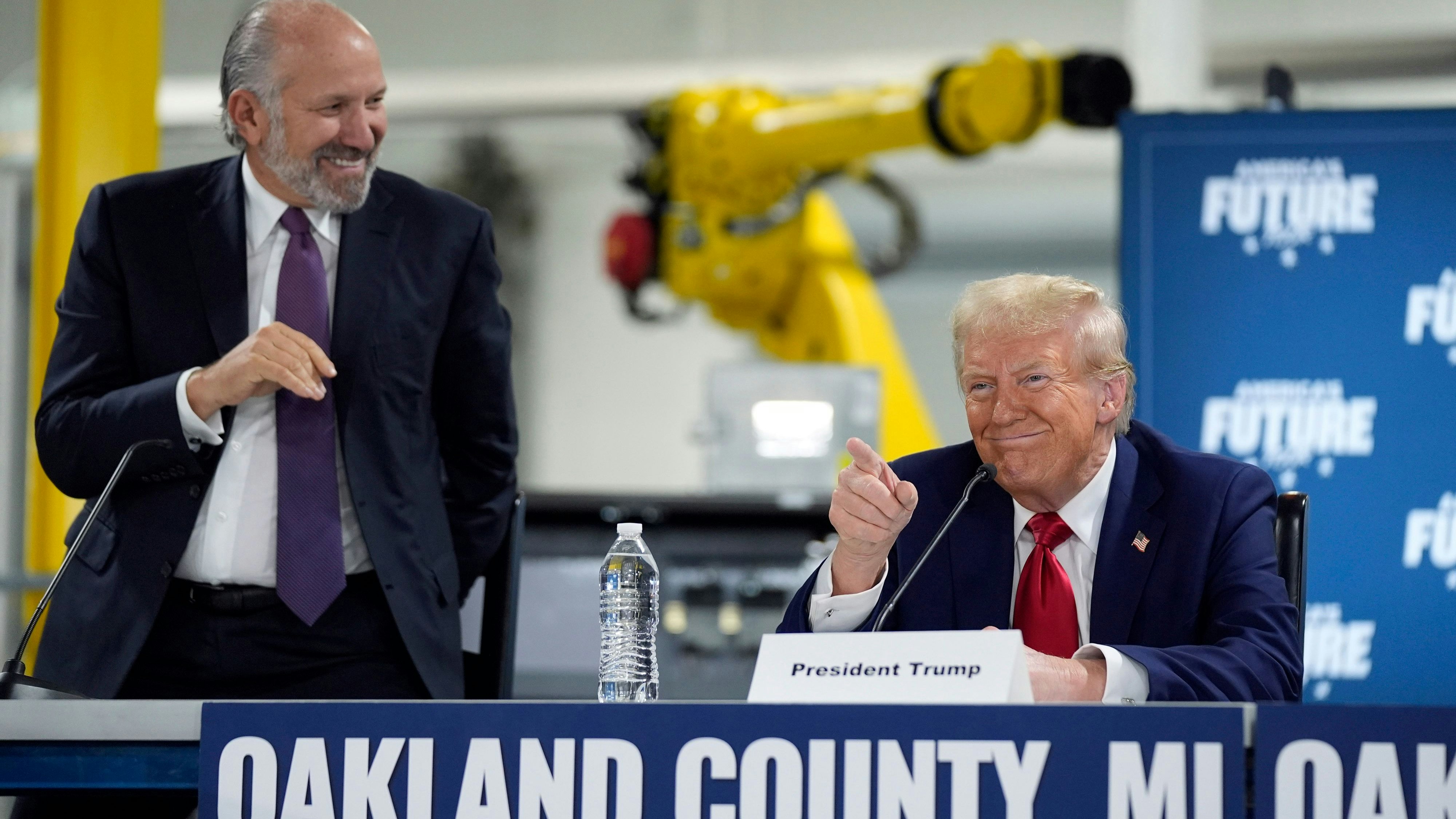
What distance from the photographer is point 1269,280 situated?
3.62 meters

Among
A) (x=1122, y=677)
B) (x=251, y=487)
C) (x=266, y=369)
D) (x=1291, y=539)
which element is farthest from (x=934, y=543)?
(x=251, y=487)

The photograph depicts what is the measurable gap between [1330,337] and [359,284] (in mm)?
2401

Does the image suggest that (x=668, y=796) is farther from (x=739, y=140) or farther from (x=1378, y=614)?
(x=739, y=140)

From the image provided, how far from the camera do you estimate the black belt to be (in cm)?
187

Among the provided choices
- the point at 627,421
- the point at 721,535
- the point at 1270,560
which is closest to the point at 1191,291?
the point at 721,535

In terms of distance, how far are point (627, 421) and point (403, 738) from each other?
7614 mm

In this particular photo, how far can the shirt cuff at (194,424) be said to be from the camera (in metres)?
1.82

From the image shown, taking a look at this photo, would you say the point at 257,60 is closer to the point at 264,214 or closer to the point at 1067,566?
the point at 264,214

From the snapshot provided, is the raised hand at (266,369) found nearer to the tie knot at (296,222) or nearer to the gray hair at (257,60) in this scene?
the tie knot at (296,222)

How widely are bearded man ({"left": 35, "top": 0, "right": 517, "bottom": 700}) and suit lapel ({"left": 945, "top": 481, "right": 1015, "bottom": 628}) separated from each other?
611 mm

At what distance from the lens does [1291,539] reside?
6.40 ft

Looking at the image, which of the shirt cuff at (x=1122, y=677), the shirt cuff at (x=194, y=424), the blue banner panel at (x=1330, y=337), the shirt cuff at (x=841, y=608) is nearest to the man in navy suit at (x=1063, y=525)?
the shirt cuff at (x=841, y=608)

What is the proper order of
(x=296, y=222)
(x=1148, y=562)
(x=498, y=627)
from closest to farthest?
(x=1148, y=562)
(x=296, y=222)
(x=498, y=627)

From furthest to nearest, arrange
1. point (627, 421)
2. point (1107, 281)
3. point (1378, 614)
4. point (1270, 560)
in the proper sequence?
point (627, 421) < point (1107, 281) < point (1378, 614) < point (1270, 560)
